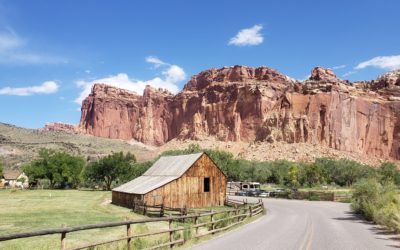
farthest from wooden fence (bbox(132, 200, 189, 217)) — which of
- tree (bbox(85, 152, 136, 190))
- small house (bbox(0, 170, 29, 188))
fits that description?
small house (bbox(0, 170, 29, 188))

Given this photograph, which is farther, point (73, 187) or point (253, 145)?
point (253, 145)

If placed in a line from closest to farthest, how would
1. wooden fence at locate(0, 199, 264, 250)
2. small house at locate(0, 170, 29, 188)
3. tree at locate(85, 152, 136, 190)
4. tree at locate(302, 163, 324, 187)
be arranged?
wooden fence at locate(0, 199, 264, 250) < tree at locate(85, 152, 136, 190) < tree at locate(302, 163, 324, 187) < small house at locate(0, 170, 29, 188)

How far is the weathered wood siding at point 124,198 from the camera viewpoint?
36.9 m

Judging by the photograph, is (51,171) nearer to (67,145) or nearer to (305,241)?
(67,145)

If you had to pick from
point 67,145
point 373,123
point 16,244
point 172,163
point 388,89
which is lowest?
point 16,244

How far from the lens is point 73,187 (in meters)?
87.5

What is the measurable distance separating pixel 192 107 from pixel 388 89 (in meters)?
76.2

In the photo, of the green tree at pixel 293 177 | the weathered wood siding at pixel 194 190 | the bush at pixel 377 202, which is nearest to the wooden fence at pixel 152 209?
the weathered wood siding at pixel 194 190

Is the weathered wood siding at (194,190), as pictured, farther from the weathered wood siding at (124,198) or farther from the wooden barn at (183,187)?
the weathered wood siding at (124,198)

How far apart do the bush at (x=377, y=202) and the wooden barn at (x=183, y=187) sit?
13604 millimetres

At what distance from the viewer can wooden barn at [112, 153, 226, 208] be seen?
36.2 m

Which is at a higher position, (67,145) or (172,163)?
(67,145)

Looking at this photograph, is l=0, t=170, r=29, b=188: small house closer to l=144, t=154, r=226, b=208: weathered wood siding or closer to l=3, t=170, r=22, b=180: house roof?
l=3, t=170, r=22, b=180: house roof

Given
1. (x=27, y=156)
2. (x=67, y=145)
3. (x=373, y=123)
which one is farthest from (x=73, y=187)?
(x=373, y=123)
